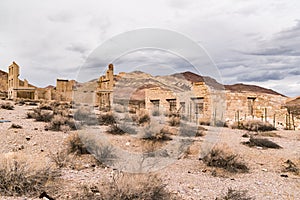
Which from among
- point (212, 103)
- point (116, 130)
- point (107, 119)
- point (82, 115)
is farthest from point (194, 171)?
point (212, 103)

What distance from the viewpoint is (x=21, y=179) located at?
4211 mm

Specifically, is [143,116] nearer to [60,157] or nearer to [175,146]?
[175,146]

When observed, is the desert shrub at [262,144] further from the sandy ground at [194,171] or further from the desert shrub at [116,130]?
the desert shrub at [116,130]

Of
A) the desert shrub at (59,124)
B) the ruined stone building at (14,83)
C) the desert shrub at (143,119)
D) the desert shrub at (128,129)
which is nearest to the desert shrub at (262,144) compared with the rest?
the desert shrub at (128,129)

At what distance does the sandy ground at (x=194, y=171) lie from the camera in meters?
5.04

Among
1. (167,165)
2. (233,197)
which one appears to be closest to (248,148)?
(167,165)

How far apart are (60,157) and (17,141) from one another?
105 inches

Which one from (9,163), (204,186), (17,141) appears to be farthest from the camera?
(17,141)

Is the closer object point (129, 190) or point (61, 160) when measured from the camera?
point (129, 190)

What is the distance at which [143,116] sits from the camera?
1417 centimetres

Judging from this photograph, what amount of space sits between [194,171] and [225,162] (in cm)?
98

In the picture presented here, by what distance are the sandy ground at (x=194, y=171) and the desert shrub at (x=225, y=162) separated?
0.67 ft

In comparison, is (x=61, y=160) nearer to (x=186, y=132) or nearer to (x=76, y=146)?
(x=76, y=146)

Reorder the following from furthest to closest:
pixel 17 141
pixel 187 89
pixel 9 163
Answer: pixel 187 89 → pixel 17 141 → pixel 9 163
